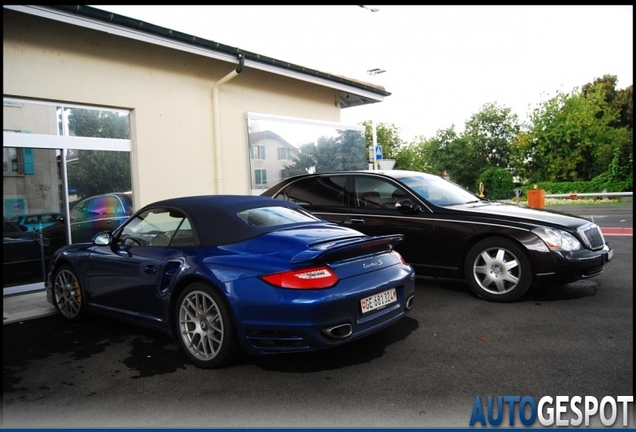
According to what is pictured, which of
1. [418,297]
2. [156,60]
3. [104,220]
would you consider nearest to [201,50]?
[156,60]

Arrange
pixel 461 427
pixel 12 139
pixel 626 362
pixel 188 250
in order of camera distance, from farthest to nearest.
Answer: pixel 12 139, pixel 188 250, pixel 626 362, pixel 461 427

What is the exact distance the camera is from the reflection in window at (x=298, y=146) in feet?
36.8

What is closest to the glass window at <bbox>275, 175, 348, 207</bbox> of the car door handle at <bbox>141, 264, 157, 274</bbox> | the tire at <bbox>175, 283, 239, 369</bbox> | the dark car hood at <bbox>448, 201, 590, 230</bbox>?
the dark car hood at <bbox>448, 201, 590, 230</bbox>

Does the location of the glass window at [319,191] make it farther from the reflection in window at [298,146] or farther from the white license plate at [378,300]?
the white license plate at [378,300]

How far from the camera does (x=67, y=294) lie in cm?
584

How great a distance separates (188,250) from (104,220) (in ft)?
16.0

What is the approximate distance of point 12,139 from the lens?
288 inches

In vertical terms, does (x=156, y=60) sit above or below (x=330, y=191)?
above

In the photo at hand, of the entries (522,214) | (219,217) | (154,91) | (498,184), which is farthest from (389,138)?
(219,217)

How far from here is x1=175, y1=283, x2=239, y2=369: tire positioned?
13.1 feet

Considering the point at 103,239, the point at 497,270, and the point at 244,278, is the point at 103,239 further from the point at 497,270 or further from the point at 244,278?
the point at 497,270

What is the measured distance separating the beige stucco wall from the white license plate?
598 centimetres

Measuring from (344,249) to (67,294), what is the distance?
3.61 m

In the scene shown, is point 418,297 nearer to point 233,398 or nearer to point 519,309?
point 519,309
